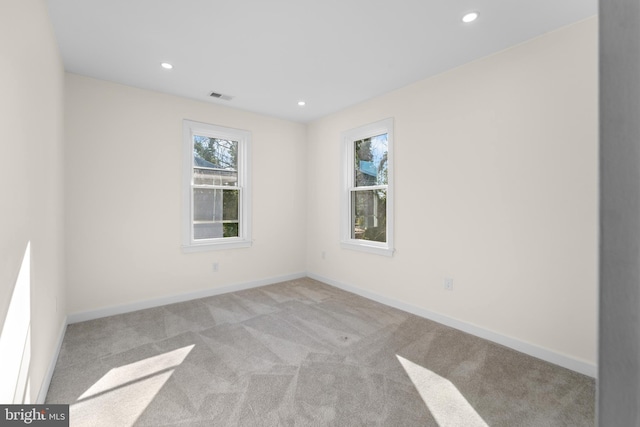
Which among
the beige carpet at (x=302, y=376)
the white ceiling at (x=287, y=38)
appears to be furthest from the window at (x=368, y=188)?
the beige carpet at (x=302, y=376)

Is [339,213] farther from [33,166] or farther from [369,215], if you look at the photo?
[33,166]

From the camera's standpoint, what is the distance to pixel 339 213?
179 inches

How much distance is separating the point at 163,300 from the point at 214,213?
50.2 inches

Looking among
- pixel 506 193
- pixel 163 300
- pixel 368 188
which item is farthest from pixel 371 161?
pixel 163 300

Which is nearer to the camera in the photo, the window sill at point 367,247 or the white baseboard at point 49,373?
the white baseboard at point 49,373

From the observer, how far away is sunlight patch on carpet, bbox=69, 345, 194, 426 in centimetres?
185

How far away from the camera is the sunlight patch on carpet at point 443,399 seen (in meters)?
1.83

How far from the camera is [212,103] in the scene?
4.15m

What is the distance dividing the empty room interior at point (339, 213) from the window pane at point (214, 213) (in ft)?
0.09

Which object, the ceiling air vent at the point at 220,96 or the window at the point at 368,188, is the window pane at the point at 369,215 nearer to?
the window at the point at 368,188

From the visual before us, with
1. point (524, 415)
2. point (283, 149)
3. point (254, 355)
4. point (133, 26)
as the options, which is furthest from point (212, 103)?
point (524, 415)

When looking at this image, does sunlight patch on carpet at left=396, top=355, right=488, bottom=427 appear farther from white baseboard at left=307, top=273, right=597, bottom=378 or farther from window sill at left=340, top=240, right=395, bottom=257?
window sill at left=340, top=240, right=395, bottom=257

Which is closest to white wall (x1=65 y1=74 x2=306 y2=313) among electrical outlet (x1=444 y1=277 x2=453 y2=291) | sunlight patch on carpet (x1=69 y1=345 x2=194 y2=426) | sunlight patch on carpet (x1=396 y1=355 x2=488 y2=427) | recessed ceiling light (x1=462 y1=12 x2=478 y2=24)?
sunlight patch on carpet (x1=69 y1=345 x2=194 y2=426)

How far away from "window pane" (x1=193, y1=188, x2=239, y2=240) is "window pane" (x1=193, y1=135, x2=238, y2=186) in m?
0.15
